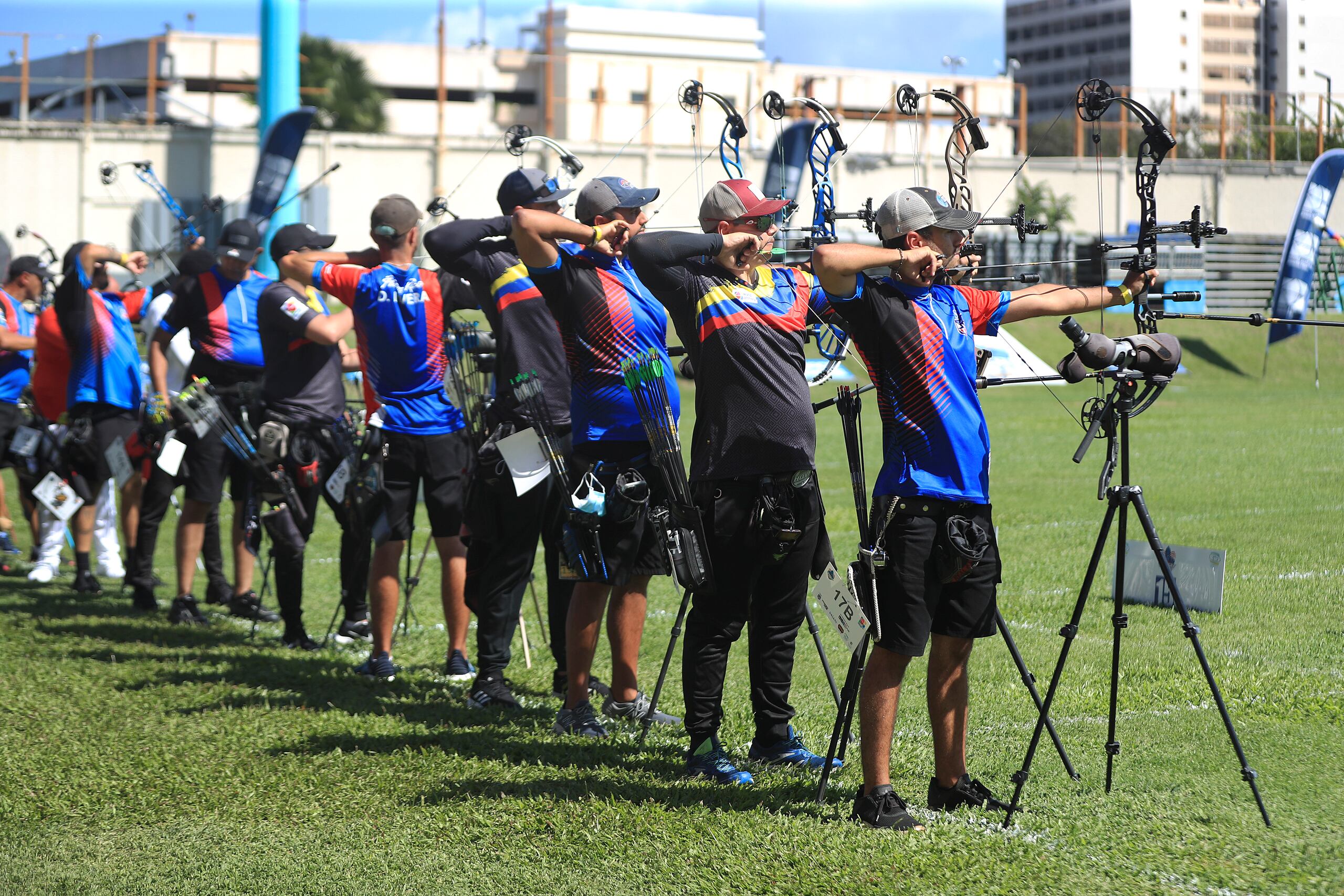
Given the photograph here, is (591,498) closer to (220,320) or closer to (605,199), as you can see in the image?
(605,199)

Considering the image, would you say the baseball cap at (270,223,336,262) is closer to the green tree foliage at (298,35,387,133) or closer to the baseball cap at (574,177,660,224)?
the baseball cap at (574,177,660,224)

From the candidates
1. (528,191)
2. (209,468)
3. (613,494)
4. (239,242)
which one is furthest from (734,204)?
(209,468)

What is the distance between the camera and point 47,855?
430 centimetres

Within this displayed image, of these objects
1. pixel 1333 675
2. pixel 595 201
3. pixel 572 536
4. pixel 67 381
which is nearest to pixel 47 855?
pixel 572 536

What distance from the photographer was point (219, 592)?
28.9 ft

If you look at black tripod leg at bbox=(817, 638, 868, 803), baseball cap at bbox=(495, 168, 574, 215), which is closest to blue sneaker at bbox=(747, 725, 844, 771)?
black tripod leg at bbox=(817, 638, 868, 803)

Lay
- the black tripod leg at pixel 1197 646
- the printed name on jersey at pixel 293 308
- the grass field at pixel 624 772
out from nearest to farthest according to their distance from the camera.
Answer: the grass field at pixel 624 772 → the black tripod leg at pixel 1197 646 → the printed name on jersey at pixel 293 308

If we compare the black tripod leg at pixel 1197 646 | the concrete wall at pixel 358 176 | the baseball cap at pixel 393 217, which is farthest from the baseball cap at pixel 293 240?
the concrete wall at pixel 358 176

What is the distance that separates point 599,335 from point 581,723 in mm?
1475

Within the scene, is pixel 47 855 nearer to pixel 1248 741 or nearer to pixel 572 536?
pixel 572 536

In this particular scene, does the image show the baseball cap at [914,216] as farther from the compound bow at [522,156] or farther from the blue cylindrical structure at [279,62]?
the blue cylindrical structure at [279,62]

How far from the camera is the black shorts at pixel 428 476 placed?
642 cm

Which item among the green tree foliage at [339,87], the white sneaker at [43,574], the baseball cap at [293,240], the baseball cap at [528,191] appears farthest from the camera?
the green tree foliage at [339,87]

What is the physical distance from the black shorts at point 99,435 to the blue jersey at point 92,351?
0.16 feet
